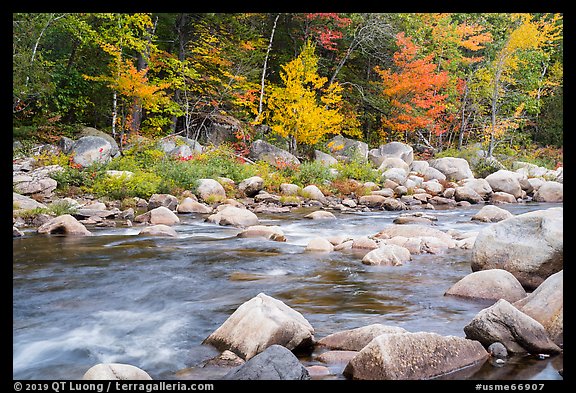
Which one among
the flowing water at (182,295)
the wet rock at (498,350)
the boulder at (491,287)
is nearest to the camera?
the wet rock at (498,350)

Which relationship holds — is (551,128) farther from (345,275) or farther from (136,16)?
(345,275)

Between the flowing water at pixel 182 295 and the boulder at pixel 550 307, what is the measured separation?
0.38m

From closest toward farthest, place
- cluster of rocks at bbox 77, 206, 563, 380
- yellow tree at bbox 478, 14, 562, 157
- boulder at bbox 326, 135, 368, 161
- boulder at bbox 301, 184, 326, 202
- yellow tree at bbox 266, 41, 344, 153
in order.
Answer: cluster of rocks at bbox 77, 206, 563, 380 < boulder at bbox 301, 184, 326, 202 < yellow tree at bbox 266, 41, 344, 153 < boulder at bbox 326, 135, 368, 161 < yellow tree at bbox 478, 14, 562, 157

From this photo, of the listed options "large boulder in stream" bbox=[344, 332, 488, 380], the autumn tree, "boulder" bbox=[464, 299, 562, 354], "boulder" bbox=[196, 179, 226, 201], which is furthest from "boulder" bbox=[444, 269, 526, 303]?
the autumn tree

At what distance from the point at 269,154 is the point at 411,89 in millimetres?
8436

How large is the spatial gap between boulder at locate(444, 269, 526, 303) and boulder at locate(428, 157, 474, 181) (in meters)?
15.9

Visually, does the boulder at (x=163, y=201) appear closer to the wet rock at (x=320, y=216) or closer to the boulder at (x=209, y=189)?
the boulder at (x=209, y=189)

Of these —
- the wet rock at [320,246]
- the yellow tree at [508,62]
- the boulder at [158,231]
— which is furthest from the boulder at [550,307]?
the yellow tree at [508,62]

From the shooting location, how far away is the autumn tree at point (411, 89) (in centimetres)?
2284

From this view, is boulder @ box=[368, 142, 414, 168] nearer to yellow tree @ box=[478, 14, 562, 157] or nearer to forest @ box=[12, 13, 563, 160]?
forest @ box=[12, 13, 563, 160]

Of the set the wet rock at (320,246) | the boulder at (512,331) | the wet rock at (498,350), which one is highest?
the boulder at (512,331)

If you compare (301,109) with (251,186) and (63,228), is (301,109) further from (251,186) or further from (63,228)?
(63,228)

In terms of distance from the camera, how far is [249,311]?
13.2 ft

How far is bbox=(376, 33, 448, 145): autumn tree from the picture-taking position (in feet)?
74.9
